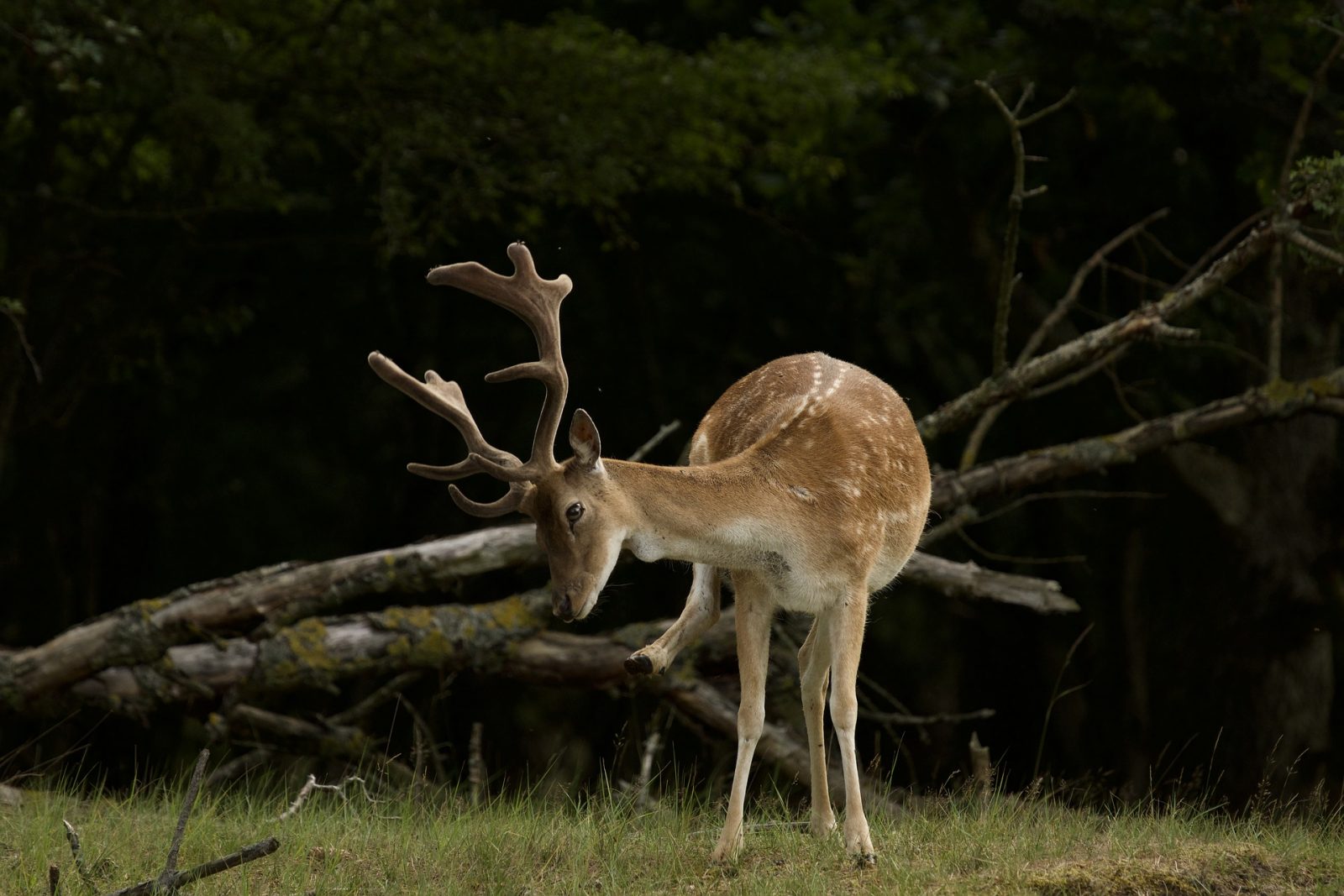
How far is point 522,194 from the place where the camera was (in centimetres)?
1093

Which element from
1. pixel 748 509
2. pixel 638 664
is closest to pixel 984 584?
pixel 748 509

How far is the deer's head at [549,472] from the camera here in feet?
15.4

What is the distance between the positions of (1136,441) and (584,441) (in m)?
4.20

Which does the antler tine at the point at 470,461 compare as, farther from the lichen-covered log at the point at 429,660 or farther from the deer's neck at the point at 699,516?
the lichen-covered log at the point at 429,660

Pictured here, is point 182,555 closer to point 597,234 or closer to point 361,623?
point 597,234

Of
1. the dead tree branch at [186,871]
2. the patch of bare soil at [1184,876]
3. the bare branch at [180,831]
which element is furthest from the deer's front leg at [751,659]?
the bare branch at [180,831]

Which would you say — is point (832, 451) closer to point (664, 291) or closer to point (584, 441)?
point (584, 441)

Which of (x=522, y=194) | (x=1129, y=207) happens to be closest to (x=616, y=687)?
(x=522, y=194)

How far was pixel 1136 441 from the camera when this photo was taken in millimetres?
7996

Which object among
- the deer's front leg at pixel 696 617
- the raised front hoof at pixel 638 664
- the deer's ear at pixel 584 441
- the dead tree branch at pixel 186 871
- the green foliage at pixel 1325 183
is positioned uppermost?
the green foliage at pixel 1325 183

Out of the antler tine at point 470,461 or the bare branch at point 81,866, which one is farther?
the antler tine at point 470,461

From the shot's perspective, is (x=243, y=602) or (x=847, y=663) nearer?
(x=847, y=663)

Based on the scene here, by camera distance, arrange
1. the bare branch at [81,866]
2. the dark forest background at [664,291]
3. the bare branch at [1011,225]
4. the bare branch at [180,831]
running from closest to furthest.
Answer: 1. the bare branch at [180,831]
2. the bare branch at [81,866]
3. the bare branch at [1011,225]
4. the dark forest background at [664,291]

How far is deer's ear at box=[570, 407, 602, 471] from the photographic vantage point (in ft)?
15.4
